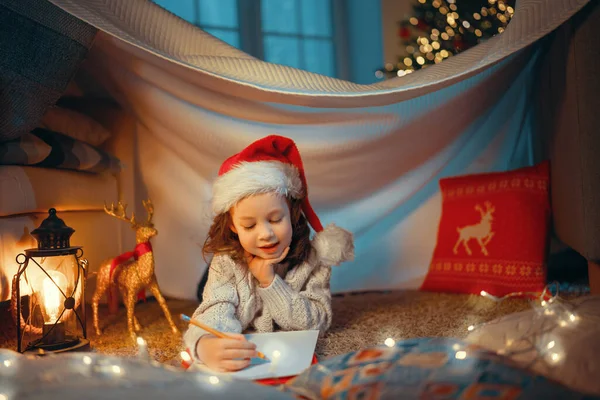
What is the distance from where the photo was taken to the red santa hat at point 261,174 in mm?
1066

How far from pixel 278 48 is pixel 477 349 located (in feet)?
9.82

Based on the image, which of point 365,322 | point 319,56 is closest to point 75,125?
point 365,322

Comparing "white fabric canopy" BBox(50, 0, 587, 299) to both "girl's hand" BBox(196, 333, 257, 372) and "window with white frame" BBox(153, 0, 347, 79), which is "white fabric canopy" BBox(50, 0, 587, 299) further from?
"window with white frame" BBox(153, 0, 347, 79)

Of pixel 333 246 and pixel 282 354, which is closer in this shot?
pixel 282 354

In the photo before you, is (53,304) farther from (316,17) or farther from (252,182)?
(316,17)

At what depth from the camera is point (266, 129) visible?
59.8 inches

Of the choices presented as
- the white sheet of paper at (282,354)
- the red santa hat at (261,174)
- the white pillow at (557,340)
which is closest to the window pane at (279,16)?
the red santa hat at (261,174)

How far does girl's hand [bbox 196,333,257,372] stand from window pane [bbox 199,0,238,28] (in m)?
2.56

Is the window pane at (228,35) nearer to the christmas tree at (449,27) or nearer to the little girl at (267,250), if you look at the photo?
the christmas tree at (449,27)

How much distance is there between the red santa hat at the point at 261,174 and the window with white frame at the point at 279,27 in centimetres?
207

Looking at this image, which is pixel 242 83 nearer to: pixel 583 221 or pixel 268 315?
pixel 268 315

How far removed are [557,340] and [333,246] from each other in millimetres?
589

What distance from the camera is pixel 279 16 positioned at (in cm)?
334

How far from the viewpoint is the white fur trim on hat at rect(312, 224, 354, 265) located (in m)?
1.17
